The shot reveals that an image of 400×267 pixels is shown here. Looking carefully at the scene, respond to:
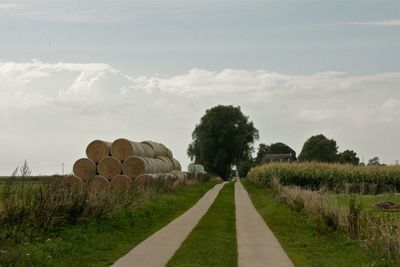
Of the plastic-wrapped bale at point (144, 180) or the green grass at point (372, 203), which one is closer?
the green grass at point (372, 203)

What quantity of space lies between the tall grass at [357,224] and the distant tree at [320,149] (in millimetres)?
118687

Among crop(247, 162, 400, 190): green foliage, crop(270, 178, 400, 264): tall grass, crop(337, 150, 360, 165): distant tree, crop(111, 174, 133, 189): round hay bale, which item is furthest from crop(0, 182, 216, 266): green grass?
crop(337, 150, 360, 165): distant tree

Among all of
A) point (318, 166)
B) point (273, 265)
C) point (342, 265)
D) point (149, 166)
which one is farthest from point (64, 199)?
point (318, 166)

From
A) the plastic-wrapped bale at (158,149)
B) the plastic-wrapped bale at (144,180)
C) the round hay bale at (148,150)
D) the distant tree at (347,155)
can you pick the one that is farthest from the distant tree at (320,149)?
→ the plastic-wrapped bale at (144,180)

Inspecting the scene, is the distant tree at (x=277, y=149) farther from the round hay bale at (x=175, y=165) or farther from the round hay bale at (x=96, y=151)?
the round hay bale at (x=96, y=151)

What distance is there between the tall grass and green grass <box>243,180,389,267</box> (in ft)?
0.74

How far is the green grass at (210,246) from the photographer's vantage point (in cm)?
1364

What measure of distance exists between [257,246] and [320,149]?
130 meters

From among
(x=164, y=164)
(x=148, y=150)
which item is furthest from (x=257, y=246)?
(x=164, y=164)

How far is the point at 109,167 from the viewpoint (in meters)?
33.8

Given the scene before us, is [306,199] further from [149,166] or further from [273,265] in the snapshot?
[149,166]

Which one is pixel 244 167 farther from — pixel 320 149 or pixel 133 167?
pixel 133 167

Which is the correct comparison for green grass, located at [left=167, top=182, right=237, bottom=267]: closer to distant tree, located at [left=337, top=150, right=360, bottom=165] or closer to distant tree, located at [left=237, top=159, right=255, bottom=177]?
distant tree, located at [left=237, top=159, right=255, bottom=177]

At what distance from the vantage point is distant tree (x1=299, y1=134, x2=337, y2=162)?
141375 millimetres
